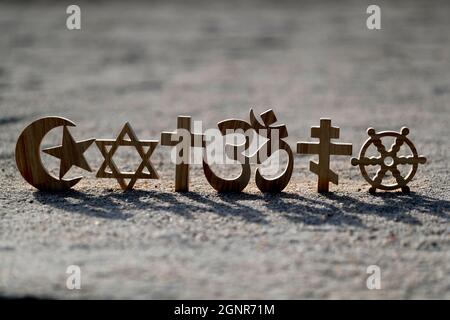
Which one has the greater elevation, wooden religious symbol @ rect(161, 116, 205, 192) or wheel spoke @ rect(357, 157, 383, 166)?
wooden religious symbol @ rect(161, 116, 205, 192)

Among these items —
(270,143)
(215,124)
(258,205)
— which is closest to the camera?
(258,205)

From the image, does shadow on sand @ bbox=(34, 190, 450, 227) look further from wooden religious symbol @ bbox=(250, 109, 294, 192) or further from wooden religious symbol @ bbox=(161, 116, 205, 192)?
wooden religious symbol @ bbox=(161, 116, 205, 192)

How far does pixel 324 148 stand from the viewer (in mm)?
4590

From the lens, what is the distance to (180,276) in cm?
353

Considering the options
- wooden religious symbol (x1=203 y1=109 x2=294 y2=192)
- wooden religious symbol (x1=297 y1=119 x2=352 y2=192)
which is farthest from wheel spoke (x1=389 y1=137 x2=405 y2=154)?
wooden religious symbol (x1=203 y1=109 x2=294 y2=192)

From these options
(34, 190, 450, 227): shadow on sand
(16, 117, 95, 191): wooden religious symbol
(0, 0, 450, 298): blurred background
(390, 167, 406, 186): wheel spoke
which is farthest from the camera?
(390, 167, 406, 186): wheel spoke

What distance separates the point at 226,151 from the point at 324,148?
693 mm

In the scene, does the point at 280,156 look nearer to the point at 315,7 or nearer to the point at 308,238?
the point at 308,238

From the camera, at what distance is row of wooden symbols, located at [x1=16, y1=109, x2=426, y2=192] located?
14.9 ft

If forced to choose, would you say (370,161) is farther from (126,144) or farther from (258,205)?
(126,144)

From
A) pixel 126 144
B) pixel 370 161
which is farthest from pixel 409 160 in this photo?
pixel 126 144

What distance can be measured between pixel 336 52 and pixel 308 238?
7926mm

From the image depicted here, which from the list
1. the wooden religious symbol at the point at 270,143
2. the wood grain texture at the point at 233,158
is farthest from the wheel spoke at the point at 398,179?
the wood grain texture at the point at 233,158

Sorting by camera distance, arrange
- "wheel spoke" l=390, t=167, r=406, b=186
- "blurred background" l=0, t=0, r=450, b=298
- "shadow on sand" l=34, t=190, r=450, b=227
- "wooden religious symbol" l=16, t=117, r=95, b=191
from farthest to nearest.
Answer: "wheel spoke" l=390, t=167, r=406, b=186
"wooden religious symbol" l=16, t=117, r=95, b=191
"shadow on sand" l=34, t=190, r=450, b=227
"blurred background" l=0, t=0, r=450, b=298
